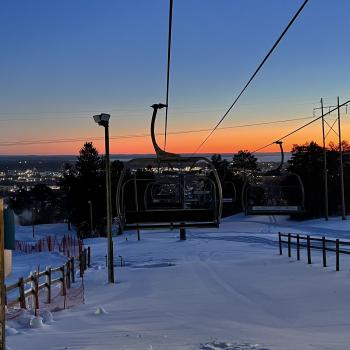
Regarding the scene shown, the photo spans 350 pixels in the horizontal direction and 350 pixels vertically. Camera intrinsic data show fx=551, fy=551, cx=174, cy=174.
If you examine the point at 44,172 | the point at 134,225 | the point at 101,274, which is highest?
the point at 44,172

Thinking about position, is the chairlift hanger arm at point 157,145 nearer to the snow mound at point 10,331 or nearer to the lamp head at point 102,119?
the snow mound at point 10,331

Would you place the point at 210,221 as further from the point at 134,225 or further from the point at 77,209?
the point at 77,209

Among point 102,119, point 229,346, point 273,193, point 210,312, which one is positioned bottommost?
point 210,312

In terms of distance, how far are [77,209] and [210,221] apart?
69.6m

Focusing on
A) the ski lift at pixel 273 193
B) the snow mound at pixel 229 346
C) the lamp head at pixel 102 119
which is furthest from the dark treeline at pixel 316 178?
the snow mound at pixel 229 346

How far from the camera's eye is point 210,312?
11383 mm

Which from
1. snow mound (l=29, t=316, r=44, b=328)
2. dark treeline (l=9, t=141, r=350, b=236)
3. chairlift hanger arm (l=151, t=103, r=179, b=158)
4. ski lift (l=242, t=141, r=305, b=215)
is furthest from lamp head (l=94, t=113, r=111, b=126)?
dark treeline (l=9, t=141, r=350, b=236)

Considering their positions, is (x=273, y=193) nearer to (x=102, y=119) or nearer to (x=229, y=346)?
(x=102, y=119)

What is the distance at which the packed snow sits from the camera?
25.1ft

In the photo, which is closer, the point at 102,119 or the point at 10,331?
the point at 10,331

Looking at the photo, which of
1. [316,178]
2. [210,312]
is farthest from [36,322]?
[316,178]

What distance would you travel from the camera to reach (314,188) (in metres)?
69.4

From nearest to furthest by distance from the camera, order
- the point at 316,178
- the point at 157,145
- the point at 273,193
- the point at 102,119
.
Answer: the point at 157,145 → the point at 102,119 → the point at 273,193 → the point at 316,178

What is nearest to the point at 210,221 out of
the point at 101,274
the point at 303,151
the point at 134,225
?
the point at 134,225
